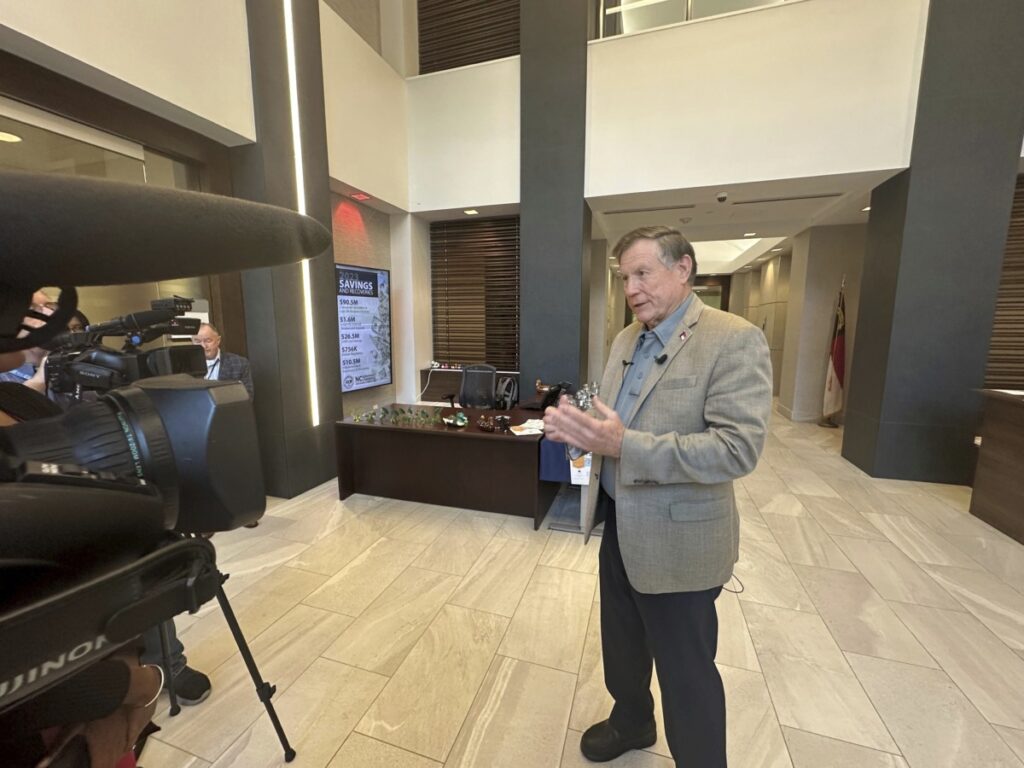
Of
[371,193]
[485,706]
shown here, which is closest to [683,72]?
[371,193]

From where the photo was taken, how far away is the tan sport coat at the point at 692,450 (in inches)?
41.1

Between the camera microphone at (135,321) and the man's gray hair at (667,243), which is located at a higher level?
the man's gray hair at (667,243)

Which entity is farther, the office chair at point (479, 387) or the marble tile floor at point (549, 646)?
the office chair at point (479, 387)

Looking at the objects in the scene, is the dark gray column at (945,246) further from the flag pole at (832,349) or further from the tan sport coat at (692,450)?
the tan sport coat at (692,450)

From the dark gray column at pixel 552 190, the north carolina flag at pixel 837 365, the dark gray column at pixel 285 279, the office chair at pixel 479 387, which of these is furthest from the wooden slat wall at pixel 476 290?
the north carolina flag at pixel 837 365

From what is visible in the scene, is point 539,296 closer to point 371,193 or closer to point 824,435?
point 371,193

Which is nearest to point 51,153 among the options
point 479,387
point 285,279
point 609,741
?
point 285,279

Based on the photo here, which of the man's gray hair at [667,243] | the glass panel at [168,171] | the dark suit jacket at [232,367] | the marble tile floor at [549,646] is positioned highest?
the glass panel at [168,171]

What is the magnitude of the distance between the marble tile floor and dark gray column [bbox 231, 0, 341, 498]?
71cm

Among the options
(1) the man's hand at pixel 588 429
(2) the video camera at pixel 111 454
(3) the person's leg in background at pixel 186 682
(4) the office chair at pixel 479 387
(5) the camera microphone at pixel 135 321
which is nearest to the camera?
(2) the video camera at pixel 111 454

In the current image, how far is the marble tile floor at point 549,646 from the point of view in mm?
1544

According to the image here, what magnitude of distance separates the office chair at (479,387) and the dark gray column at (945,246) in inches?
140

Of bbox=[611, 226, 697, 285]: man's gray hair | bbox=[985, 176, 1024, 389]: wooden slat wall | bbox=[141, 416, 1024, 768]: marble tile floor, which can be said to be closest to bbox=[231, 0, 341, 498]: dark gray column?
bbox=[141, 416, 1024, 768]: marble tile floor

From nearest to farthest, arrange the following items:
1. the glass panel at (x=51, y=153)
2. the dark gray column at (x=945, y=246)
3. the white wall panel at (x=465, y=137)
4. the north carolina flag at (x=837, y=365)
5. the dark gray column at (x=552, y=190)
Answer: the glass panel at (x=51, y=153) → the dark gray column at (x=945, y=246) → the dark gray column at (x=552, y=190) → the white wall panel at (x=465, y=137) → the north carolina flag at (x=837, y=365)
